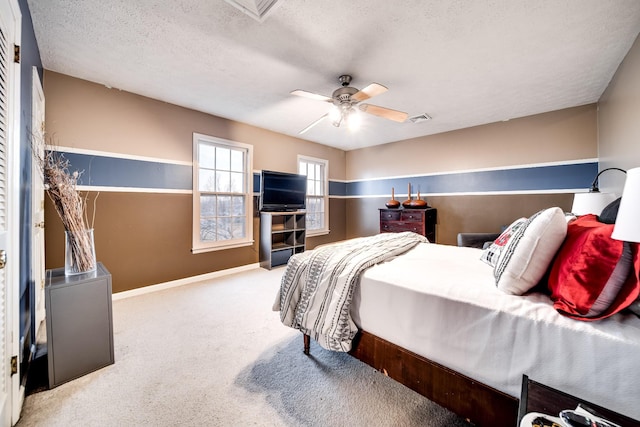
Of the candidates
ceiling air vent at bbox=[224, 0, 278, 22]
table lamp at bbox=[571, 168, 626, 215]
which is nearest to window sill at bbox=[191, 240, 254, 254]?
ceiling air vent at bbox=[224, 0, 278, 22]

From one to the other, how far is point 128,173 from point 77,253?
1.59m

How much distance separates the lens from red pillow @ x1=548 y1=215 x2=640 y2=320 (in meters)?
0.95

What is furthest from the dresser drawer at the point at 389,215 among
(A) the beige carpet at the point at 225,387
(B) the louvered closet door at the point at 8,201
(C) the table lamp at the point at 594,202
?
(B) the louvered closet door at the point at 8,201

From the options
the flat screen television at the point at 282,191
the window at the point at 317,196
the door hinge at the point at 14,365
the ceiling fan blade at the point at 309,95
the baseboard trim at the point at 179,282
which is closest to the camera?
the door hinge at the point at 14,365

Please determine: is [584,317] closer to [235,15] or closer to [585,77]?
[235,15]

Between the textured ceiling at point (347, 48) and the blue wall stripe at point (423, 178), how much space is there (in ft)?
2.83

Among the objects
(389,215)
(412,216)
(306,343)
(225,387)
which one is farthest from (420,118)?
(225,387)

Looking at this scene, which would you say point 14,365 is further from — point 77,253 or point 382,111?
point 382,111

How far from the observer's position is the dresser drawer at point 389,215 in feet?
15.5

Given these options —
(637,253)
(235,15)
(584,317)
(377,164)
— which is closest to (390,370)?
(584,317)

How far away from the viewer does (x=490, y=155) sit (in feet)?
13.5

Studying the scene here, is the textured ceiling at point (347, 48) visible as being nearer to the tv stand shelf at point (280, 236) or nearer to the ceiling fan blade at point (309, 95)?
the ceiling fan blade at point (309, 95)

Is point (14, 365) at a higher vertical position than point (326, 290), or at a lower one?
lower

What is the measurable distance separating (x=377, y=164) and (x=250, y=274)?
11.3 ft
